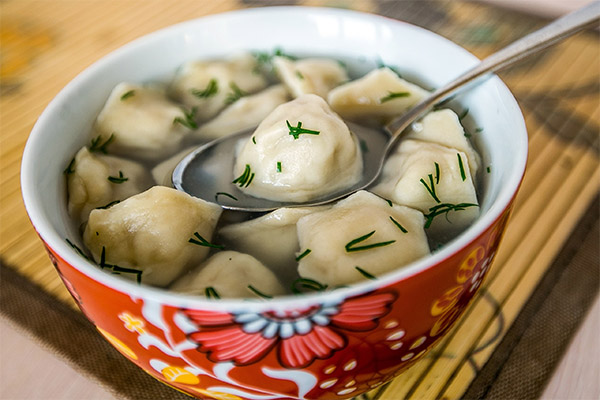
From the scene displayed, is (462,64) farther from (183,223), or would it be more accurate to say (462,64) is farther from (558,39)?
(183,223)

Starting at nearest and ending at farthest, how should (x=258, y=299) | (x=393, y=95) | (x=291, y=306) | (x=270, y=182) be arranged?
(x=291, y=306) → (x=258, y=299) → (x=270, y=182) → (x=393, y=95)

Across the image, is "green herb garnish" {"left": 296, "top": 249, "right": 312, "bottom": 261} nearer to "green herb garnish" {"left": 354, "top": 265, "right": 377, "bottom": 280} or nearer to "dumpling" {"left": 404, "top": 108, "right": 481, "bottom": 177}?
"green herb garnish" {"left": 354, "top": 265, "right": 377, "bottom": 280}

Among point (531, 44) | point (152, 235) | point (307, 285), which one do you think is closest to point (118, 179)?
point (152, 235)

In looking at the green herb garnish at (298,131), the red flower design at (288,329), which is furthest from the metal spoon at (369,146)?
the red flower design at (288,329)

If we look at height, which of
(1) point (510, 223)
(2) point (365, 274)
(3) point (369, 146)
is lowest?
(1) point (510, 223)

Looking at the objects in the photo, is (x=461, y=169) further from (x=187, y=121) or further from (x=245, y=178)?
(x=187, y=121)

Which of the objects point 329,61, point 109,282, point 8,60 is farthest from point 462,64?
point 8,60
